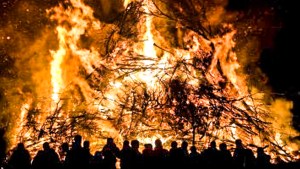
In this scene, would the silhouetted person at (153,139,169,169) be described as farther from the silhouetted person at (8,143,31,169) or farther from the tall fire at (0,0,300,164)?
the tall fire at (0,0,300,164)

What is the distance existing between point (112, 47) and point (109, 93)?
4.56 feet

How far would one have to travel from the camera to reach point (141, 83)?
9.73m

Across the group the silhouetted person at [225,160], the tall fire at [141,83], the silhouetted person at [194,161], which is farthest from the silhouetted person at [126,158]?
the tall fire at [141,83]

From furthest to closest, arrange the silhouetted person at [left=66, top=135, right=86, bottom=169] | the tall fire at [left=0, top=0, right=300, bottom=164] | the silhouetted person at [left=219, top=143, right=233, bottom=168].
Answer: the tall fire at [left=0, top=0, right=300, bottom=164]
the silhouetted person at [left=219, top=143, right=233, bottom=168]
the silhouetted person at [left=66, top=135, right=86, bottom=169]

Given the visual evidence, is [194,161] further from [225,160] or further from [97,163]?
[97,163]

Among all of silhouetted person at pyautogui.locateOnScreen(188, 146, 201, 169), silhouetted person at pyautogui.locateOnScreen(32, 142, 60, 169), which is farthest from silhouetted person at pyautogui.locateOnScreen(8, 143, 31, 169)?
silhouetted person at pyautogui.locateOnScreen(188, 146, 201, 169)

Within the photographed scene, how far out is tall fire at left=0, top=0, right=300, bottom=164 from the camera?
29.7ft

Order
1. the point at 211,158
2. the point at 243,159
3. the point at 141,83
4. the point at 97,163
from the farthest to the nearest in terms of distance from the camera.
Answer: the point at 141,83, the point at 243,159, the point at 211,158, the point at 97,163

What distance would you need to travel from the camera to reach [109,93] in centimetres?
988

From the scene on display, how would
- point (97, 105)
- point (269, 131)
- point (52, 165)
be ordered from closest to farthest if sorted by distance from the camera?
point (52, 165)
point (269, 131)
point (97, 105)

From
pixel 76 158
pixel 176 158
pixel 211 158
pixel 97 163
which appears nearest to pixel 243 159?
pixel 211 158

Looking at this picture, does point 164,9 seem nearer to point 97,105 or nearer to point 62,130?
point 97,105

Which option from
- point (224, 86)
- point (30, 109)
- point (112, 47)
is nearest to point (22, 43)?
point (30, 109)

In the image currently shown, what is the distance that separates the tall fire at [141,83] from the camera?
905 cm
